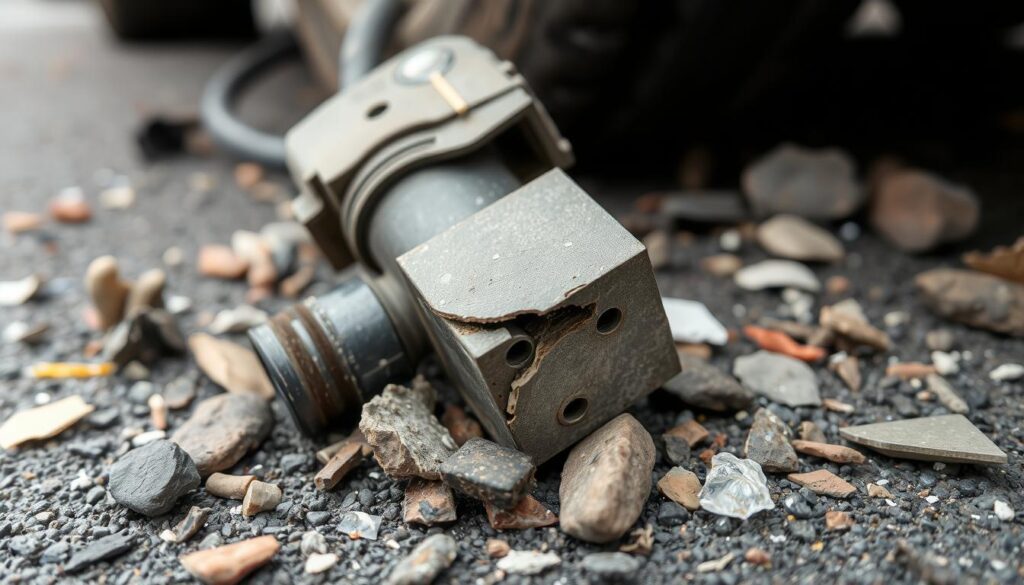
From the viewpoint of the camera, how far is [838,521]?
3.92 ft

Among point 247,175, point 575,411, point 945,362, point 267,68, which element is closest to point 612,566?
point 575,411

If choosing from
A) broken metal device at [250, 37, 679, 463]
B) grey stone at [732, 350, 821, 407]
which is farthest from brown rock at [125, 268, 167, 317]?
grey stone at [732, 350, 821, 407]

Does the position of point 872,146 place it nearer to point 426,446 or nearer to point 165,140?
point 426,446

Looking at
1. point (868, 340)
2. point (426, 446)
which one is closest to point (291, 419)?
point (426, 446)

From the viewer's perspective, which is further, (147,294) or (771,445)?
(147,294)

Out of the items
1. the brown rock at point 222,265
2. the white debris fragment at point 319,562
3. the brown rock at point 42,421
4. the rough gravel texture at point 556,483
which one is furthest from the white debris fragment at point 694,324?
the brown rock at point 42,421

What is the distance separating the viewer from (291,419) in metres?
1.44

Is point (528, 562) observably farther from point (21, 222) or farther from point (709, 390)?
point (21, 222)

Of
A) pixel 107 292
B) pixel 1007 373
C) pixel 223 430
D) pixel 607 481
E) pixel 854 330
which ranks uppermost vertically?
pixel 107 292

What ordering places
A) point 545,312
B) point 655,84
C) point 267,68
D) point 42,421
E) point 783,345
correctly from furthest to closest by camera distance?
point 267,68
point 655,84
point 783,345
point 42,421
point 545,312

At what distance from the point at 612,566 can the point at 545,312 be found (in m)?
0.34

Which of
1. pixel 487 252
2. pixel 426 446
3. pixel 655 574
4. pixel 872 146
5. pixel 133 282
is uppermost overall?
pixel 487 252

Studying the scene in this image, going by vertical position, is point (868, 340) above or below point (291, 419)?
below

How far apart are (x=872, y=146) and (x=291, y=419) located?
65.3 inches
